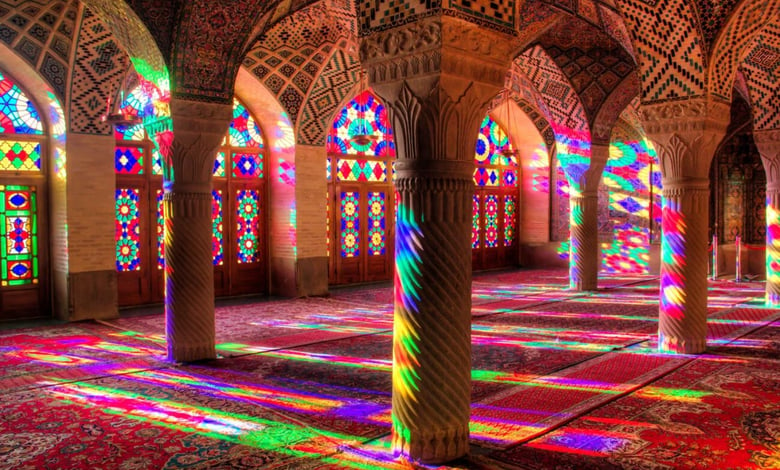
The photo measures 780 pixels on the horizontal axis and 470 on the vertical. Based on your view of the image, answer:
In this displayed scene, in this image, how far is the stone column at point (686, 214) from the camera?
6.47 metres

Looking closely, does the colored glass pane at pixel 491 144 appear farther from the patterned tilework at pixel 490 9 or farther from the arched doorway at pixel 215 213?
the patterned tilework at pixel 490 9

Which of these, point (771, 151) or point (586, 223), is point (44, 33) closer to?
point (586, 223)

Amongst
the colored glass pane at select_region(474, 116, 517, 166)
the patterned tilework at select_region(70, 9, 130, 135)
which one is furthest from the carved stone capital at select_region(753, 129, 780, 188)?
the patterned tilework at select_region(70, 9, 130, 135)

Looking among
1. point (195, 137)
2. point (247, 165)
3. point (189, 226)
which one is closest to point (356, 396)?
point (189, 226)

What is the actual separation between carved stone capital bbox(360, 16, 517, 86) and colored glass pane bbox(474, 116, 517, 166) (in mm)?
11662

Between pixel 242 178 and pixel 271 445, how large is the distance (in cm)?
787

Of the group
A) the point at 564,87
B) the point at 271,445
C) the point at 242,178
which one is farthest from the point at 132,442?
the point at 564,87

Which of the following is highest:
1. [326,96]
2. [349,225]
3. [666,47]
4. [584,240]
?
[326,96]

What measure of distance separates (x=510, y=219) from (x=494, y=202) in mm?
825

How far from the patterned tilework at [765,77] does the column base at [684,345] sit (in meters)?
4.45

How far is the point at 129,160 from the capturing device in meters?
9.99

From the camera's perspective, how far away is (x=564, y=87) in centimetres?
1147

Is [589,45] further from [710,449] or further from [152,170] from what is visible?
[710,449]

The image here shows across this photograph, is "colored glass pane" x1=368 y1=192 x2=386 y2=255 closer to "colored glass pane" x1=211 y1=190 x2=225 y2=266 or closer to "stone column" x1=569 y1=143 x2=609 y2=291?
"colored glass pane" x1=211 y1=190 x2=225 y2=266
